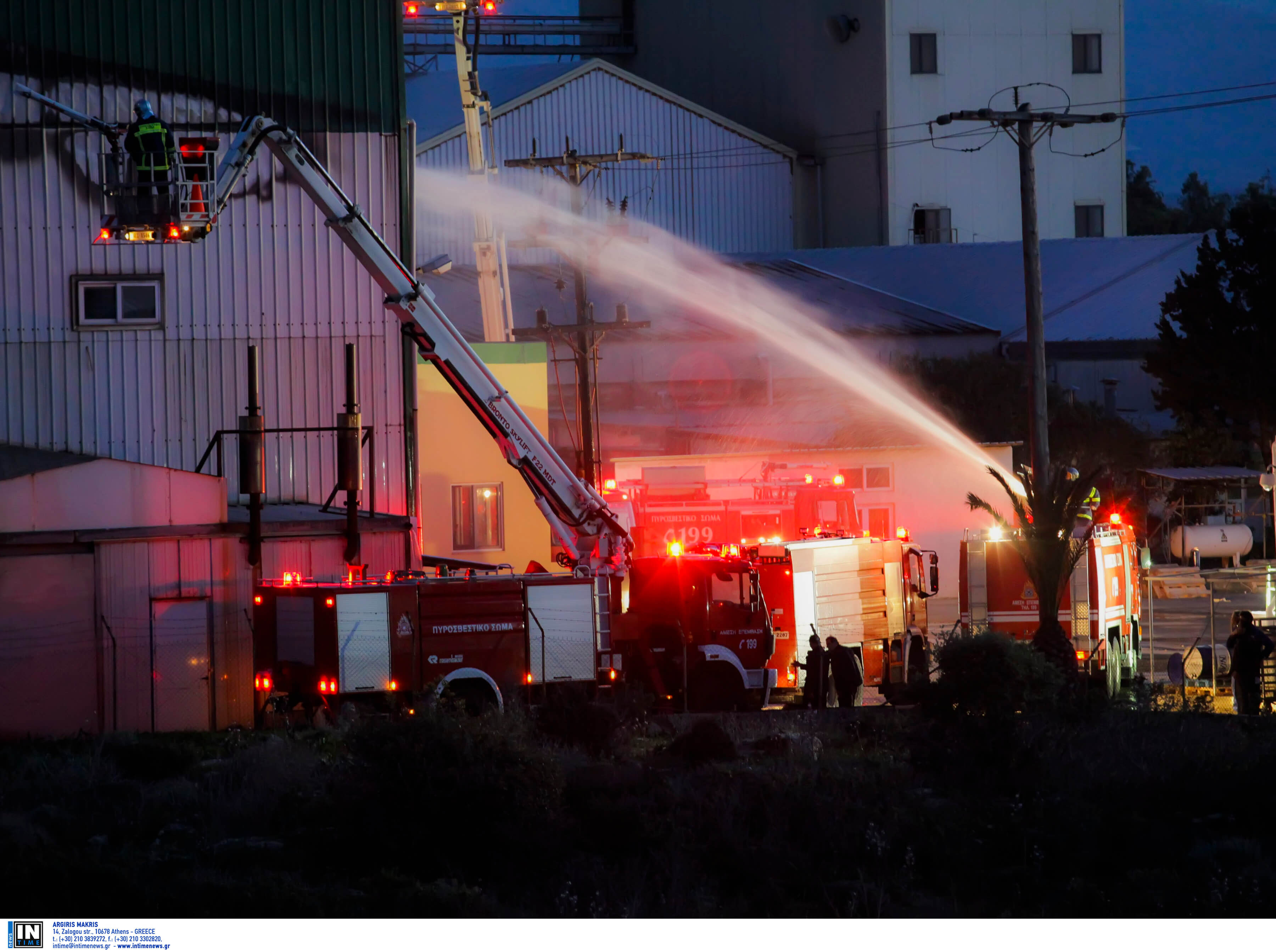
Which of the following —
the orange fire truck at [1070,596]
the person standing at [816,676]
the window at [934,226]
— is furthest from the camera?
the window at [934,226]

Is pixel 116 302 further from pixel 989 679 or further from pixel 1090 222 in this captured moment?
pixel 1090 222

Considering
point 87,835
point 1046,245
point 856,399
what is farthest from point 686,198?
point 87,835

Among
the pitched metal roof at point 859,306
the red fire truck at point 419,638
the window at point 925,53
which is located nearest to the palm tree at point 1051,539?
the red fire truck at point 419,638

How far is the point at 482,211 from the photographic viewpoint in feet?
119

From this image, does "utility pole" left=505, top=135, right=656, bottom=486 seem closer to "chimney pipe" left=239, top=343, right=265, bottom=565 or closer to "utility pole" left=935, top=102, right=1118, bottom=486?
"utility pole" left=935, top=102, right=1118, bottom=486

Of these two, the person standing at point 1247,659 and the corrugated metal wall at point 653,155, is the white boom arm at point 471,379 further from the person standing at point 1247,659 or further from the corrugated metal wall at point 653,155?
the corrugated metal wall at point 653,155

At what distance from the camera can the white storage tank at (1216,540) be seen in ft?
151

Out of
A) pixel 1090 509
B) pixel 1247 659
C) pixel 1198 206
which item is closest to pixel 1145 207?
pixel 1198 206

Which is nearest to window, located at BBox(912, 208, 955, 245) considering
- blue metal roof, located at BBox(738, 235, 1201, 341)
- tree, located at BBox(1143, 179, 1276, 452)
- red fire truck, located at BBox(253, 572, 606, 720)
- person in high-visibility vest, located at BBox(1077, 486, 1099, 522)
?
blue metal roof, located at BBox(738, 235, 1201, 341)

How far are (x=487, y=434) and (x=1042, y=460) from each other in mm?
12437

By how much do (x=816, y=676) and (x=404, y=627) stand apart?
6.02 m

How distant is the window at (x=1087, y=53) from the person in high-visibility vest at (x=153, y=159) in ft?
183

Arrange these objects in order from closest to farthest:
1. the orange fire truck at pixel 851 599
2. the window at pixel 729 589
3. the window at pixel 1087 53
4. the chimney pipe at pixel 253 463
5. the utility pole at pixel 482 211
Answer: the chimney pipe at pixel 253 463 → the window at pixel 729 589 → the orange fire truck at pixel 851 599 → the utility pole at pixel 482 211 → the window at pixel 1087 53

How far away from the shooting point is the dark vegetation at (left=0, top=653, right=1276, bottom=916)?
39.2 feet
